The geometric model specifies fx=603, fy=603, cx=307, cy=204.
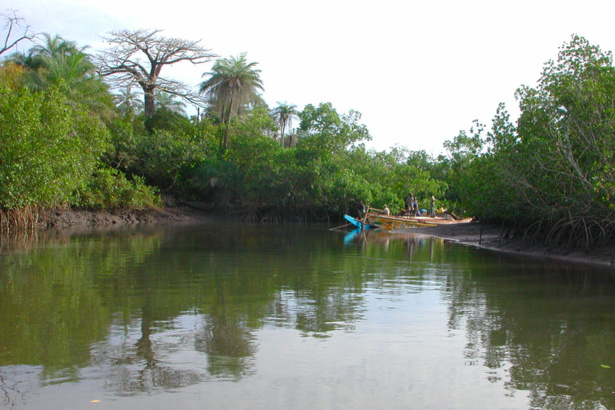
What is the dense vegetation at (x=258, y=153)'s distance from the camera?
1641 cm

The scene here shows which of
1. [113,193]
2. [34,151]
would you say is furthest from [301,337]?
[113,193]

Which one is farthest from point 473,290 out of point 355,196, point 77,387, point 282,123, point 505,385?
point 282,123

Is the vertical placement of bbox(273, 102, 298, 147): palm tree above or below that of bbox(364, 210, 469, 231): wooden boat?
above

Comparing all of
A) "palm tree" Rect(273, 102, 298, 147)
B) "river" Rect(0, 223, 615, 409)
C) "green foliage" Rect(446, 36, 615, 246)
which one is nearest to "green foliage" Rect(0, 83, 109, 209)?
"river" Rect(0, 223, 615, 409)

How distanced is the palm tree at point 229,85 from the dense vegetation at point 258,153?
0.11m

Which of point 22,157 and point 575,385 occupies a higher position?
point 22,157

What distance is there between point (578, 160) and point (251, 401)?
13.8 metres

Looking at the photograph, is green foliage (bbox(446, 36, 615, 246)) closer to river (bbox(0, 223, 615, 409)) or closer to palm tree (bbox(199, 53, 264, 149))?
river (bbox(0, 223, 615, 409))

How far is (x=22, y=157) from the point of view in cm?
2181

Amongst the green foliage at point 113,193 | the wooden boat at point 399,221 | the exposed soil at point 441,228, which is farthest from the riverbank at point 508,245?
the green foliage at point 113,193

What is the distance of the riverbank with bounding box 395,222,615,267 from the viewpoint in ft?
53.1

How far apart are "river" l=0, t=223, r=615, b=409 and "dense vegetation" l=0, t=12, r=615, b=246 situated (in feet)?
13.7

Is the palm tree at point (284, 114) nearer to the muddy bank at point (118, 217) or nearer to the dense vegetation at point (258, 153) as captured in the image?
the dense vegetation at point (258, 153)

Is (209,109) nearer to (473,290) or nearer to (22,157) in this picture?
(22,157)
